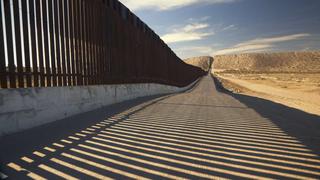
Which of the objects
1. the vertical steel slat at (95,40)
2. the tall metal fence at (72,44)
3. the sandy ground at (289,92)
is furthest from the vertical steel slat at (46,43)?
the sandy ground at (289,92)

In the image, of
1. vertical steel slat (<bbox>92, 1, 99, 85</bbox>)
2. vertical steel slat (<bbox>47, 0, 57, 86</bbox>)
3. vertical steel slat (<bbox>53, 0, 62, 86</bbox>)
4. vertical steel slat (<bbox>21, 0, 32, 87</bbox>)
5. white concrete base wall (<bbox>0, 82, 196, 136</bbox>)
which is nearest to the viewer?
white concrete base wall (<bbox>0, 82, 196, 136</bbox>)

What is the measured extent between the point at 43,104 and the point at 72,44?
2.73 metres

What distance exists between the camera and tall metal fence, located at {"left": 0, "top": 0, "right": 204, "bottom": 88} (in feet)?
19.3

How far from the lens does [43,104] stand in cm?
638

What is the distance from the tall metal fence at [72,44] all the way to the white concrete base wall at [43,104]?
0.22m

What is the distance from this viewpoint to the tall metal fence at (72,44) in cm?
588

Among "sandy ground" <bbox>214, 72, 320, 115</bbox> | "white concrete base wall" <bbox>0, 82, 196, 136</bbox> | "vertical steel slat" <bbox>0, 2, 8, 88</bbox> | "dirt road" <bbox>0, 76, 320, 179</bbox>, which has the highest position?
"vertical steel slat" <bbox>0, 2, 8, 88</bbox>

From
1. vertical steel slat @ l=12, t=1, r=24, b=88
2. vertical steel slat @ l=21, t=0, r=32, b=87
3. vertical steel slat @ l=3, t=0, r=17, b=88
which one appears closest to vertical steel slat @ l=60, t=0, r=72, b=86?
vertical steel slat @ l=21, t=0, r=32, b=87

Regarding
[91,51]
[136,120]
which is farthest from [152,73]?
[136,120]

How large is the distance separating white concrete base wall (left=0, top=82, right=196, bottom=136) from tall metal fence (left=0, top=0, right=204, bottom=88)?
0.72 feet

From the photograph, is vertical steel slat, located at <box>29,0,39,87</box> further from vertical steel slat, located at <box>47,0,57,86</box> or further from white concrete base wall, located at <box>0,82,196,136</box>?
vertical steel slat, located at <box>47,0,57,86</box>

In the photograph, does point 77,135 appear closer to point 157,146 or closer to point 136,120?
point 157,146

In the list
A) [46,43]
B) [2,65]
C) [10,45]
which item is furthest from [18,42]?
[46,43]

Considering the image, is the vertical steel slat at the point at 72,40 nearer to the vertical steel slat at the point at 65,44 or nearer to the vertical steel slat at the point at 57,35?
the vertical steel slat at the point at 65,44
